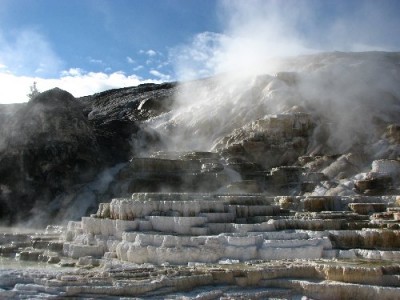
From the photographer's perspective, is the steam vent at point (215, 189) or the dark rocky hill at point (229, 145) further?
the dark rocky hill at point (229, 145)

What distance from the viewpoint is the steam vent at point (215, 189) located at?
395 inches

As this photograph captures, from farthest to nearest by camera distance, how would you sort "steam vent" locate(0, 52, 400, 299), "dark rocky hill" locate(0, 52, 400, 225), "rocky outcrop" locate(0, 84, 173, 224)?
"rocky outcrop" locate(0, 84, 173, 224)
"dark rocky hill" locate(0, 52, 400, 225)
"steam vent" locate(0, 52, 400, 299)

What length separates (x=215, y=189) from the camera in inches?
945

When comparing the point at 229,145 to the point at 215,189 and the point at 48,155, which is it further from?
the point at 48,155

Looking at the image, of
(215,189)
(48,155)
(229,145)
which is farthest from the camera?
(229,145)

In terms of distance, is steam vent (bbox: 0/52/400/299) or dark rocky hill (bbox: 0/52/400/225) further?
dark rocky hill (bbox: 0/52/400/225)

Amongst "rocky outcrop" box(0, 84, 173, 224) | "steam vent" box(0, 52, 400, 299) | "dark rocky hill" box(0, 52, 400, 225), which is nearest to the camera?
"steam vent" box(0, 52, 400, 299)

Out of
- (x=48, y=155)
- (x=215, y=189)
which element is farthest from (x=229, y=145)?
(x=48, y=155)

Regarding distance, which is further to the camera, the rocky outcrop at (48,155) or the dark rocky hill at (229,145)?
the rocky outcrop at (48,155)

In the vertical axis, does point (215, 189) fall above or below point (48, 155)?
below

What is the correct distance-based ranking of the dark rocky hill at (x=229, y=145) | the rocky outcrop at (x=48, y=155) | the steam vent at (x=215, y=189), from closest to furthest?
1. the steam vent at (x=215, y=189)
2. the dark rocky hill at (x=229, y=145)
3. the rocky outcrop at (x=48, y=155)

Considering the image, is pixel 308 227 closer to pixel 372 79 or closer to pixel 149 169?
A: pixel 149 169

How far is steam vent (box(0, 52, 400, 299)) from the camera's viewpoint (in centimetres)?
1004

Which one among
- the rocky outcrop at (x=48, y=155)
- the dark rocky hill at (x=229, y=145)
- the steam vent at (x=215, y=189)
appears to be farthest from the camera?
the rocky outcrop at (x=48, y=155)
